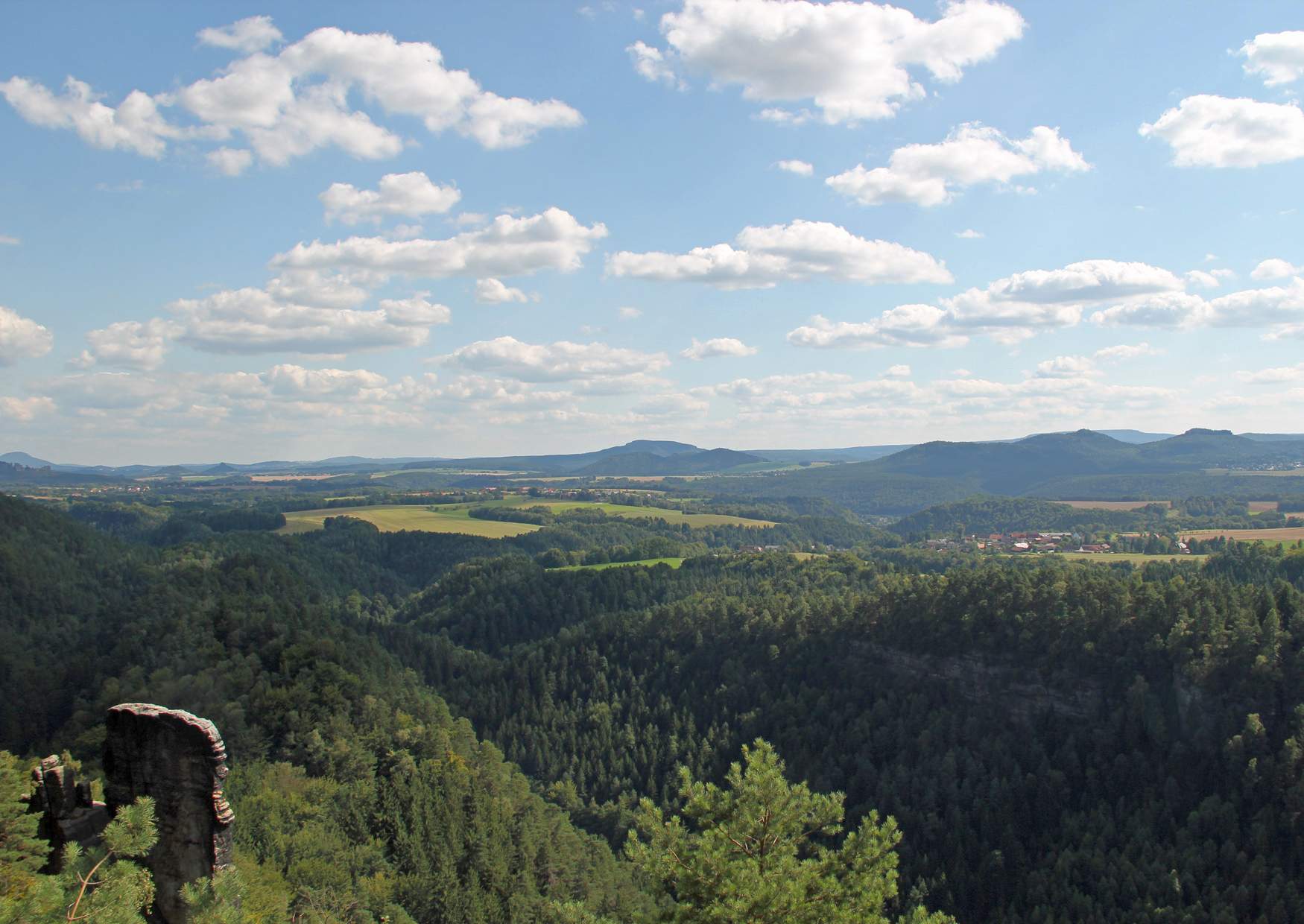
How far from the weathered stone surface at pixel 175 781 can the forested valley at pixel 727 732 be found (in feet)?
43.2

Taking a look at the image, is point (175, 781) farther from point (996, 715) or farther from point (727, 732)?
point (727, 732)

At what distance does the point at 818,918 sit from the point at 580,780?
3490 inches

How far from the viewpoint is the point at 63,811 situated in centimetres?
1978

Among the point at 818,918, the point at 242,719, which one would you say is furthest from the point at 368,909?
the point at 818,918

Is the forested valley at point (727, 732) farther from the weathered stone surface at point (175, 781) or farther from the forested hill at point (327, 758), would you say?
the weathered stone surface at point (175, 781)

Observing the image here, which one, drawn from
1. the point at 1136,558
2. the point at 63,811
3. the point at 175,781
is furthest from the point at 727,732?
the point at 1136,558

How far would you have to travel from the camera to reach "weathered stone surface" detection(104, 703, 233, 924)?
1859 cm

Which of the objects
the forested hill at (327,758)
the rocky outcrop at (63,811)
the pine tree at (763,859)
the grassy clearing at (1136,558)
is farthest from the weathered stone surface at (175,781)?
the grassy clearing at (1136,558)

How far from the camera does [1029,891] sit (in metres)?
74.2

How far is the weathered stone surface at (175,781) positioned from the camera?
18594mm

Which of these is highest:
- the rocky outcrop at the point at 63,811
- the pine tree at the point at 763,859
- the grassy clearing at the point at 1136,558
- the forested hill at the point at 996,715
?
the rocky outcrop at the point at 63,811

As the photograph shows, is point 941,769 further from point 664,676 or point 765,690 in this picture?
point 664,676

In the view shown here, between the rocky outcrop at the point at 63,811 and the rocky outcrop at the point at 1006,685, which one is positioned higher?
the rocky outcrop at the point at 63,811

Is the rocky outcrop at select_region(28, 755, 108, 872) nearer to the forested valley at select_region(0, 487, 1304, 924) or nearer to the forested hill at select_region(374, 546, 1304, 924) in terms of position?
the forested valley at select_region(0, 487, 1304, 924)
